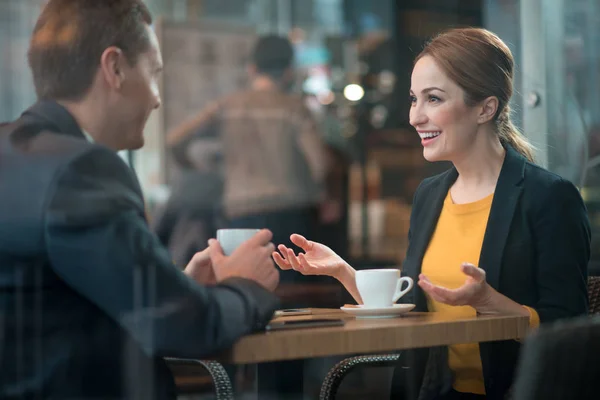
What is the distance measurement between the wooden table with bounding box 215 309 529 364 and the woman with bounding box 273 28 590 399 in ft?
0.38

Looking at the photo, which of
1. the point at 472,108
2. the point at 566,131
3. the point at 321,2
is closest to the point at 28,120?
the point at 472,108

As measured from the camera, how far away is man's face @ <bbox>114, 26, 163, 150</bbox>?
145cm

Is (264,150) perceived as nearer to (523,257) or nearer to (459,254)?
(459,254)

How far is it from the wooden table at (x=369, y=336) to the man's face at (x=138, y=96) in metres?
0.39

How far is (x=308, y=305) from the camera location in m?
1.70

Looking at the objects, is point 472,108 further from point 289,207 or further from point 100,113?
point 100,113

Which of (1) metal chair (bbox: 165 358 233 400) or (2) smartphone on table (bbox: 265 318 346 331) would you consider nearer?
(2) smartphone on table (bbox: 265 318 346 331)

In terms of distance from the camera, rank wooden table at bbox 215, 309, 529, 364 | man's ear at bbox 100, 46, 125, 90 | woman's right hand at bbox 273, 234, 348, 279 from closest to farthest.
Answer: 1. wooden table at bbox 215, 309, 529, 364
2. man's ear at bbox 100, 46, 125, 90
3. woman's right hand at bbox 273, 234, 348, 279

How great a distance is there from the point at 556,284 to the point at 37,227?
992 mm

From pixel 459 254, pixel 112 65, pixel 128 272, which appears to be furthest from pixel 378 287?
pixel 112 65

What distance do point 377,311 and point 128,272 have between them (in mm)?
464

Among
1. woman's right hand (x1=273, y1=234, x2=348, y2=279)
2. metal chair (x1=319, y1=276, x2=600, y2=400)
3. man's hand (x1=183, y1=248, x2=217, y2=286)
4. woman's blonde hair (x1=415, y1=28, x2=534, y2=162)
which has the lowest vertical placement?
metal chair (x1=319, y1=276, x2=600, y2=400)

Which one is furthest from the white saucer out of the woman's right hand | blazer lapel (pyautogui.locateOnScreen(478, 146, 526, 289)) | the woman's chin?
the woman's chin

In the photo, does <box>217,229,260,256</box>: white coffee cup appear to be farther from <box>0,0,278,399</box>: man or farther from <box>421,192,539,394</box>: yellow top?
<box>421,192,539,394</box>: yellow top
